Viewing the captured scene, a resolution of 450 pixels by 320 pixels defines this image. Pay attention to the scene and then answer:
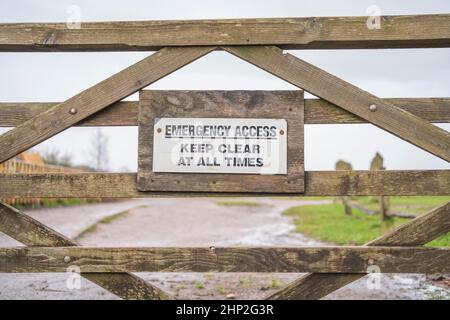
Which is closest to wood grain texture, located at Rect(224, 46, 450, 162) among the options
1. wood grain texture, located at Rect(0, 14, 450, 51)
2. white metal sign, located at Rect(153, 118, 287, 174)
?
wood grain texture, located at Rect(0, 14, 450, 51)

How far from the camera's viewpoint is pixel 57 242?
A: 3.22 metres

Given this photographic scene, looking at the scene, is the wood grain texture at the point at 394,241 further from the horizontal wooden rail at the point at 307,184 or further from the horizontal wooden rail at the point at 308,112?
the horizontal wooden rail at the point at 308,112

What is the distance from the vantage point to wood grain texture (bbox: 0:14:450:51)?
3135mm

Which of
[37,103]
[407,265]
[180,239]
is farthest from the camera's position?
[180,239]

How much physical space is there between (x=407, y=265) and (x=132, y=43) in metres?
2.51

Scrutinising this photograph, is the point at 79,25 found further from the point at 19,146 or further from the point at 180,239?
the point at 180,239

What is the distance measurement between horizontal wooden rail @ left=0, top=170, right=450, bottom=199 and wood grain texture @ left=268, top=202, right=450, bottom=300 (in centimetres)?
18

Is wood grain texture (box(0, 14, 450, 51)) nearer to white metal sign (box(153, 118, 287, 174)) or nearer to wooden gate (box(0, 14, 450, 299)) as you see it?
wooden gate (box(0, 14, 450, 299))

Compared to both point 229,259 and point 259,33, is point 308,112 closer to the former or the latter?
point 259,33

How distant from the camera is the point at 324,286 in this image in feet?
10.3

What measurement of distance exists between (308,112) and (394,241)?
43.1 inches

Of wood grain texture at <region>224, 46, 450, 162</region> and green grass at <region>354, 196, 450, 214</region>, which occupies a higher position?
wood grain texture at <region>224, 46, 450, 162</region>
